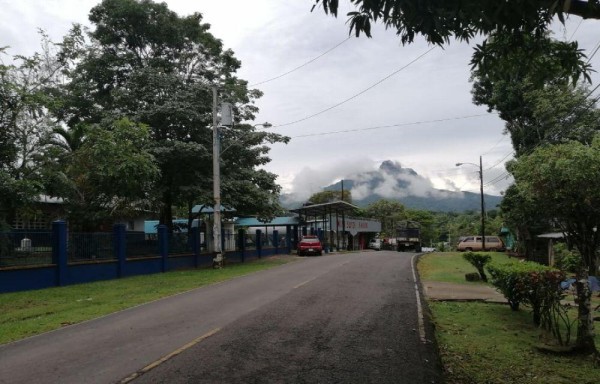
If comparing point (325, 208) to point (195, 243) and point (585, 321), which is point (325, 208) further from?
point (585, 321)

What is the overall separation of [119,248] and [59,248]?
3.46 metres

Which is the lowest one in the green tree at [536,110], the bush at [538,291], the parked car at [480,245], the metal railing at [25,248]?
the parked car at [480,245]

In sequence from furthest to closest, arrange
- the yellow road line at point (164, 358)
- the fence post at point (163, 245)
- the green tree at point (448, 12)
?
the fence post at point (163, 245) → the yellow road line at point (164, 358) → the green tree at point (448, 12)

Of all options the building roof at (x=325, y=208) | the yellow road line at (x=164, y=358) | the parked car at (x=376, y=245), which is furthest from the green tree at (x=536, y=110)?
the parked car at (x=376, y=245)

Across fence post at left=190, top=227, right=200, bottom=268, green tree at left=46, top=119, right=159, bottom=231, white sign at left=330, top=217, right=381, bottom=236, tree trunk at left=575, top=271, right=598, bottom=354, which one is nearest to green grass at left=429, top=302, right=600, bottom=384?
tree trunk at left=575, top=271, right=598, bottom=354

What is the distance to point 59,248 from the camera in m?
17.7

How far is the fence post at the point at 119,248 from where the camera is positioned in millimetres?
20906

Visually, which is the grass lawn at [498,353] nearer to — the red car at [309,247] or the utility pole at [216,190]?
the utility pole at [216,190]

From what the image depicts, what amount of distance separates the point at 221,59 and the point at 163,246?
41.0ft

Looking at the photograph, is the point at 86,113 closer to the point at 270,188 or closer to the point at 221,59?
the point at 221,59

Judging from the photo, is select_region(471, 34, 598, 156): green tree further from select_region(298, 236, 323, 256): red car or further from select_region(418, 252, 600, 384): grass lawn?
select_region(298, 236, 323, 256): red car

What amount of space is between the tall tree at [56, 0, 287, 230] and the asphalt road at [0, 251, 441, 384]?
46.7ft

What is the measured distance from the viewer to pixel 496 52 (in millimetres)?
5496

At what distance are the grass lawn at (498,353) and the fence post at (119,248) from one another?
13.9 meters
